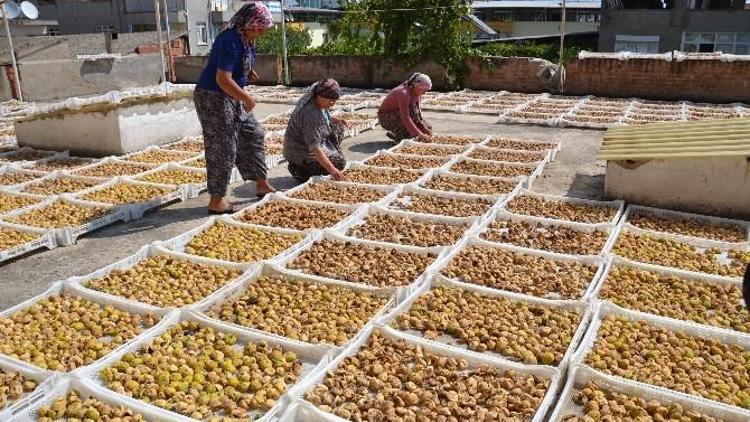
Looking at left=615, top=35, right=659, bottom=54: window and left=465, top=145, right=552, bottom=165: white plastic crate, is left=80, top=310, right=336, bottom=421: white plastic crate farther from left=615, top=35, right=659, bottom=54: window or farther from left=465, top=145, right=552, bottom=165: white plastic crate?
left=615, top=35, right=659, bottom=54: window

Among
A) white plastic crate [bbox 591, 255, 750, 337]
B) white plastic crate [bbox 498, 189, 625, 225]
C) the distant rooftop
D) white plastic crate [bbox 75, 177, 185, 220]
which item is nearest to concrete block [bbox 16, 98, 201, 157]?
white plastic crate [bbox 75, 177, 185, 220]

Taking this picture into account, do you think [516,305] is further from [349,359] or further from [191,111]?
[191,111]

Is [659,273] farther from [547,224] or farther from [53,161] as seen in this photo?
[53,161]

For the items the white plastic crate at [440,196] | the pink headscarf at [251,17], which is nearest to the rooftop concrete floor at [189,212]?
the white plastic crate at [440,196]

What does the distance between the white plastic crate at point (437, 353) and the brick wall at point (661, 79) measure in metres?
8.68

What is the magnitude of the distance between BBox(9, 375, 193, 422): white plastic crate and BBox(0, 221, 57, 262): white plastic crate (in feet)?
5.02

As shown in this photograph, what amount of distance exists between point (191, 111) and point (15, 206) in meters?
2.71

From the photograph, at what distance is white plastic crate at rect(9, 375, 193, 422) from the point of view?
208 centimetres

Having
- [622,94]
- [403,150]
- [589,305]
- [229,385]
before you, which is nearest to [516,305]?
[589,305]

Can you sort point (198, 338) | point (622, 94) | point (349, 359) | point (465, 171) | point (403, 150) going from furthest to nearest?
1. point (622, 94)
2. point (403, 150)
3. point (465, 171)
4. point (198, 338)
5. point (349, 359)

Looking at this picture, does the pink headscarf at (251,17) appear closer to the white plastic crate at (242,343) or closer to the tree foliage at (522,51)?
the white plastic crate at (242,343)

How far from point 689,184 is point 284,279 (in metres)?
2.73

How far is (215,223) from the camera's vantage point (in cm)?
399

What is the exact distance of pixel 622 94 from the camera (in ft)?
33.1
